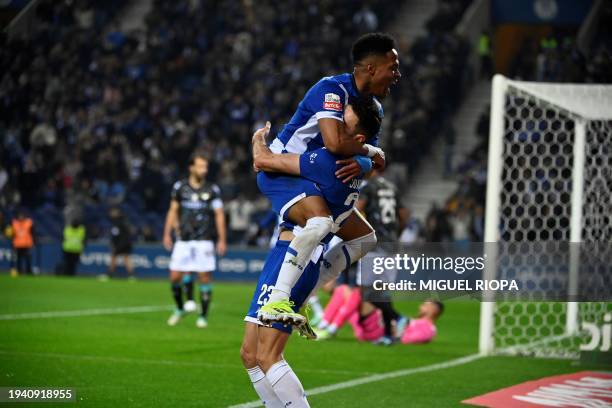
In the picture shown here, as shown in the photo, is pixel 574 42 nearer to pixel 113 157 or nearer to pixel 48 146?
pixel 113 157

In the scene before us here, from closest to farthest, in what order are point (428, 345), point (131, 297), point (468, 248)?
1. point (468, 248)
2. point (428, 345)
3. point (131, 297)

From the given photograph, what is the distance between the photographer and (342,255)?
654 cm

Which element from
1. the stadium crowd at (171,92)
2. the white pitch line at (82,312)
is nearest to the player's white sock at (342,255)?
the white pitch line at (82,312)

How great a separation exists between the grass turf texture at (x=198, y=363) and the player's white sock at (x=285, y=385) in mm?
2320

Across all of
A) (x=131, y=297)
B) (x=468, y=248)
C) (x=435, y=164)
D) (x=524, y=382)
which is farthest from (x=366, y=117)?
(x=435, y=164)

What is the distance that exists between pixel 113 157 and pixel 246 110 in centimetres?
413

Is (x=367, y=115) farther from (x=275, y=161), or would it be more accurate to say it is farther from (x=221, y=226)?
(x=221, y=226)

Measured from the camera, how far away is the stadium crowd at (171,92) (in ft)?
95.2

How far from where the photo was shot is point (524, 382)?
9953mm

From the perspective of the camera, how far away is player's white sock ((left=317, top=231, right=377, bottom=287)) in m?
6.50

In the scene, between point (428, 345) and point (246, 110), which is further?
point (246, 110)

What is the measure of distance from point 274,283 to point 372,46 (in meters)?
1.52

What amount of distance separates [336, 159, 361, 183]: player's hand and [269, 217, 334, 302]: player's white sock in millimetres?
264
